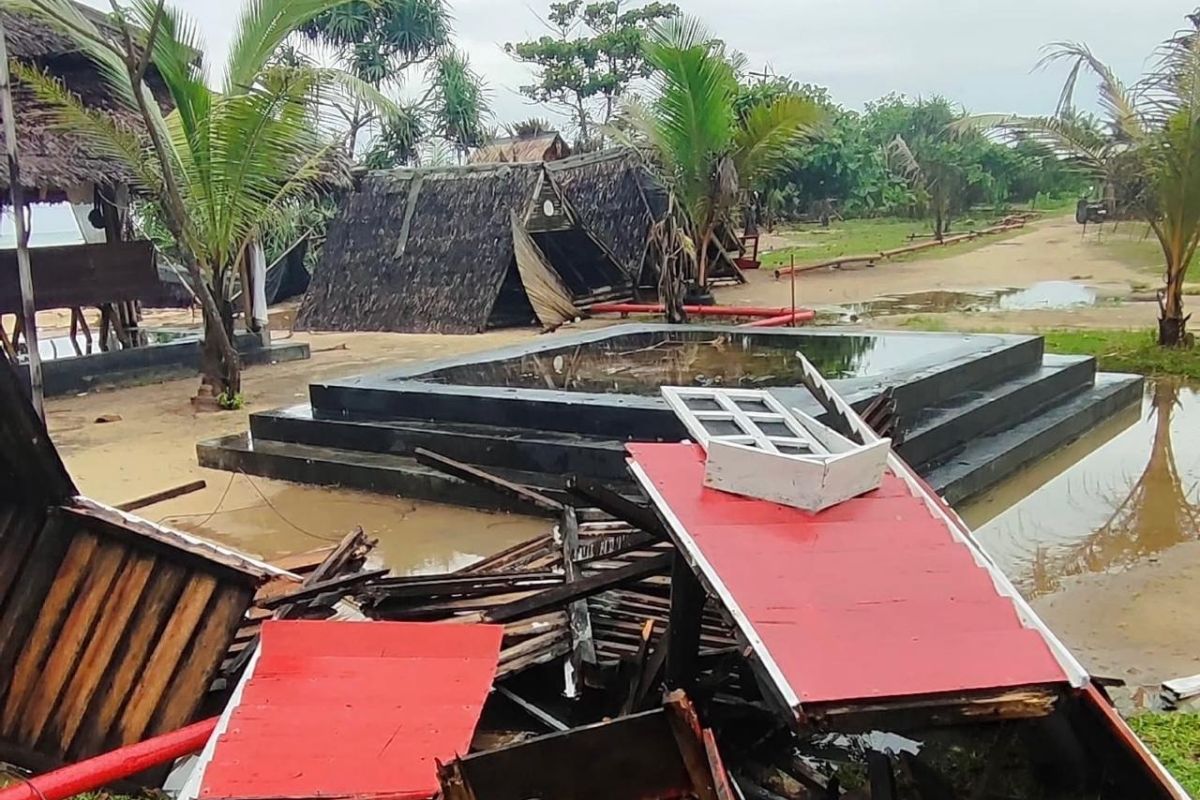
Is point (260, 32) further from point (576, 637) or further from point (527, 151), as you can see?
point (527, 151)

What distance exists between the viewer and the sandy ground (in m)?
4.64

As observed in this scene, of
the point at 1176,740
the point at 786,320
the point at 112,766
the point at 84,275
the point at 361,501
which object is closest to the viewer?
the point at 112,766

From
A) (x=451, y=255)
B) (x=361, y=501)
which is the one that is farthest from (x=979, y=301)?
(x=361, y=501)

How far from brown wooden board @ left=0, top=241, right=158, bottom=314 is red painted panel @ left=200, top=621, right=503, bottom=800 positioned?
9724mm

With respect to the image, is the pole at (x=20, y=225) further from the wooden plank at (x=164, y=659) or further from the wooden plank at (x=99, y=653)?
the wooden plank at (x=164, y=659)

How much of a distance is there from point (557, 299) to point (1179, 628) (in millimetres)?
12279

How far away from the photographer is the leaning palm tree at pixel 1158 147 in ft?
33.9

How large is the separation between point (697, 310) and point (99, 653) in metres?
12.4

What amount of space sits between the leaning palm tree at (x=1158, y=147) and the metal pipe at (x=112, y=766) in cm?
1020

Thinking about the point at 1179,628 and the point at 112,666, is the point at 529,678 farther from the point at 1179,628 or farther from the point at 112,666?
the point at 1179,628

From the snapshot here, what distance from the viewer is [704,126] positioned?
49.6ft

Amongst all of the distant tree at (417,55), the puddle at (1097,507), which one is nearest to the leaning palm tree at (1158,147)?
the puddle at (1097,507)

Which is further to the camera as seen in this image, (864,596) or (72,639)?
(72,639)

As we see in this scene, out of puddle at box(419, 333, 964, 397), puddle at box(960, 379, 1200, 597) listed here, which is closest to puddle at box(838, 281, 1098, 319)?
puddle at box(419, 333, 964, 397)
